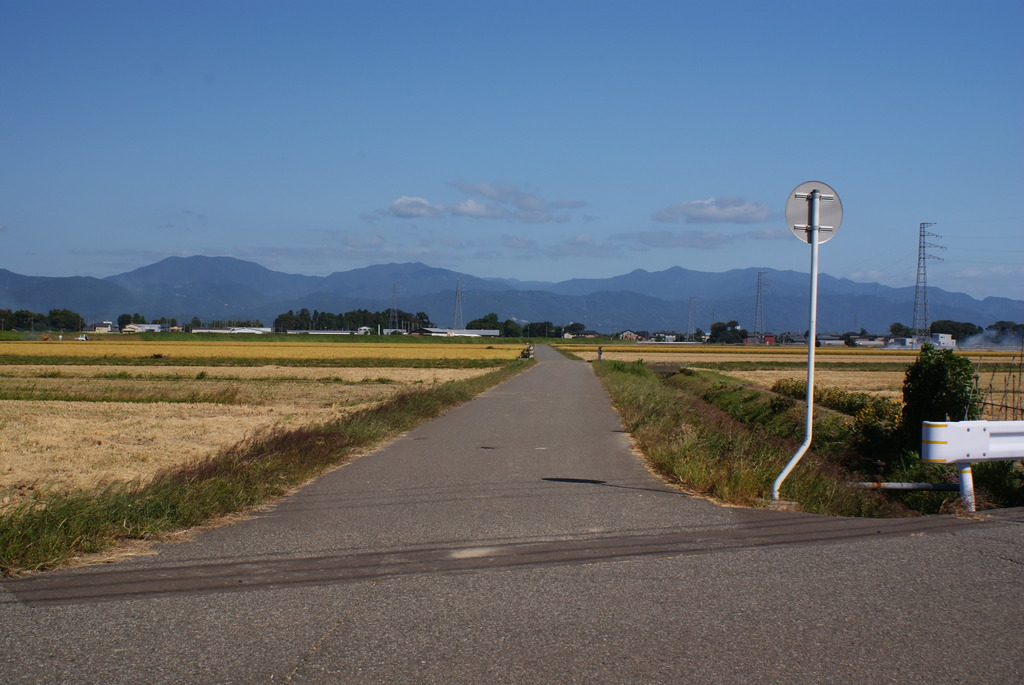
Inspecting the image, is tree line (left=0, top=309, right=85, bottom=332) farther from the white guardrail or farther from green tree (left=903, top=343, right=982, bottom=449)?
the white guardrail

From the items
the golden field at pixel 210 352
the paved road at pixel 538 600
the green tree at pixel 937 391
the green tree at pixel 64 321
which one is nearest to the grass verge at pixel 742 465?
the paved road at pixel 538 600

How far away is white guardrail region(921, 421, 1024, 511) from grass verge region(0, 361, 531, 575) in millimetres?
6449

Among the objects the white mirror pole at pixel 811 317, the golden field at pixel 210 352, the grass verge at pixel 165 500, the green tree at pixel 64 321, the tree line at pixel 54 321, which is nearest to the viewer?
the grass verge at pixel 165 500

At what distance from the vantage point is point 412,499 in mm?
8242

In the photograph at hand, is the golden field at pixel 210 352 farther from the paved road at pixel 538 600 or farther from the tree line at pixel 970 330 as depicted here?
the paved road at pixel 538 600

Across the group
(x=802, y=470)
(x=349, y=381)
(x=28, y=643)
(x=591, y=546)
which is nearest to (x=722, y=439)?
(x=802, y=470)

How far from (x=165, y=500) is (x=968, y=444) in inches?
292

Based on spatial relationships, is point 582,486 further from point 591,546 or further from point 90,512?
point 90,512

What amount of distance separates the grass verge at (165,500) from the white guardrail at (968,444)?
645 cm

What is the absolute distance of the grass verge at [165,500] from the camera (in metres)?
5.72

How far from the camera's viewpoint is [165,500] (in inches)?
280

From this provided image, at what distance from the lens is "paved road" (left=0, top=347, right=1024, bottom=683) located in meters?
3.94

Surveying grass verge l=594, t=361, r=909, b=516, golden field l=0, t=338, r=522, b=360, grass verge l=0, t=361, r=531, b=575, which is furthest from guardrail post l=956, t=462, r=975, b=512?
golden field l=0, t=338, r=522, b=360

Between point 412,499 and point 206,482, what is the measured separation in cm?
199
